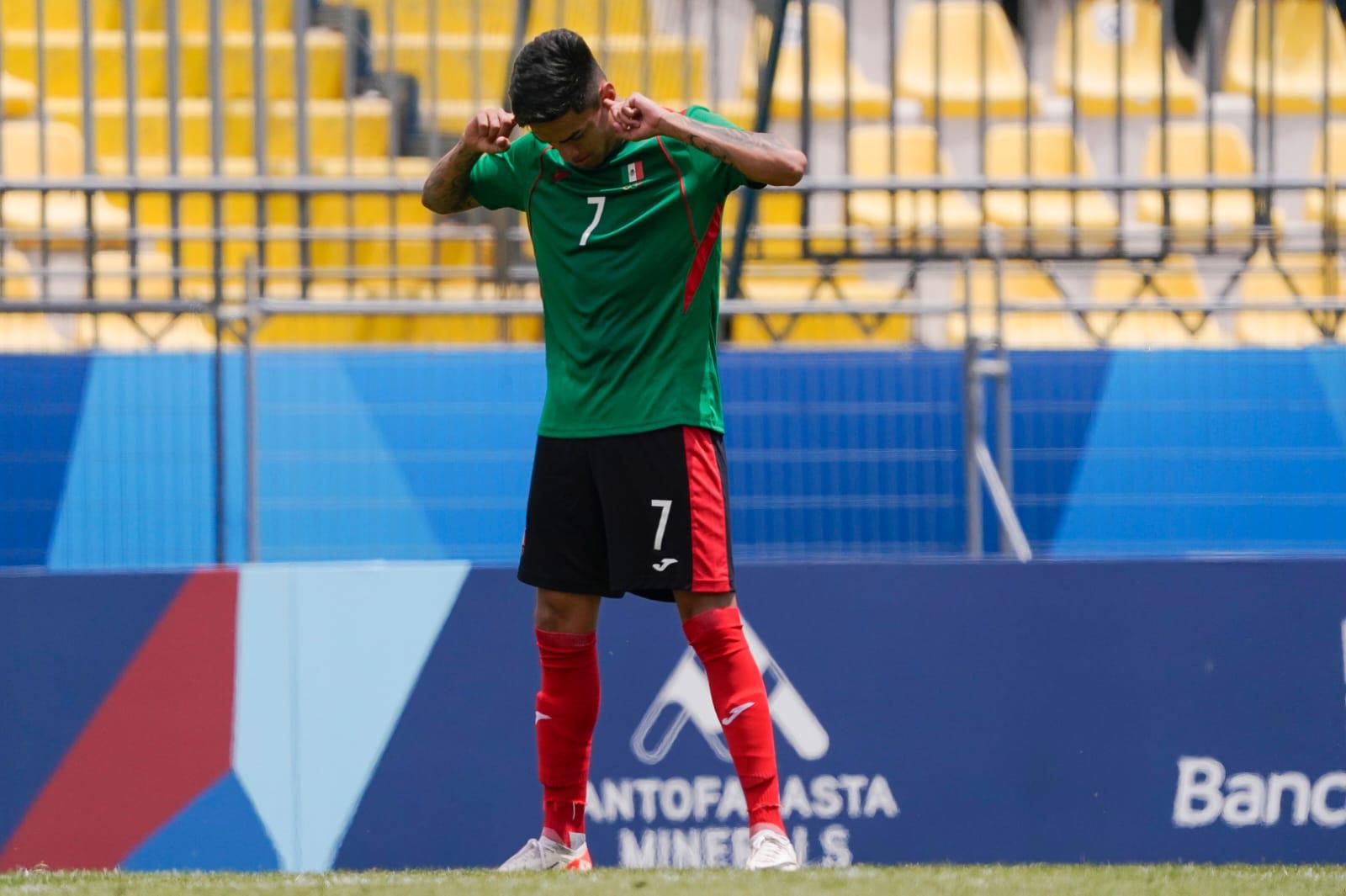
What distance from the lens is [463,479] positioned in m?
5.80

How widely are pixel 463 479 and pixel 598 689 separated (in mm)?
1971

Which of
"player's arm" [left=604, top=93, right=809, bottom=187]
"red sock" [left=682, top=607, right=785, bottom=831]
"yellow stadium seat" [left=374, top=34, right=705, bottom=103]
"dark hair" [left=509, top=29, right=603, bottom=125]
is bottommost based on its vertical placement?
"red sock" [left=682, top=607, right=785, bottom=831]

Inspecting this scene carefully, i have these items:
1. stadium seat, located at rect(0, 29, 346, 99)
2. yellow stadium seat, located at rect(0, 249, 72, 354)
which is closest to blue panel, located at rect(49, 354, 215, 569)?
yellow stadium seat, located at rect(0, 249, 72, 354)

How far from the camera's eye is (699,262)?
12.4 ft

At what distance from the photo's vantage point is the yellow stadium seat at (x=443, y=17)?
410 inches

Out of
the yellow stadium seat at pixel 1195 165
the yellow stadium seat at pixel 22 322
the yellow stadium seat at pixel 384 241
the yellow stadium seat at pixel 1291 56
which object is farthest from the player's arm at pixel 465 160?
the yellow stadium seat at pixel 1291 56

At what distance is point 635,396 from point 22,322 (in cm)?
503

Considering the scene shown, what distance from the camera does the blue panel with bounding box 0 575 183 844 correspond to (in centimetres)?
467

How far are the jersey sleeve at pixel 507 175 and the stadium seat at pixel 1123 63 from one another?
8.57m

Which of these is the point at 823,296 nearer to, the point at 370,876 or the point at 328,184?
the point at 328,184

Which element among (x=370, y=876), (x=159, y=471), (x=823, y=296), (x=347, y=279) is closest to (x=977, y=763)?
(x=370, y=876)

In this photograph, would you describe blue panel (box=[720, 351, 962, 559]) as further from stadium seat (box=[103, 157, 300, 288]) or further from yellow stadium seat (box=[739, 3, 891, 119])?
yellow stadium seat (box=[739, 3, 891, 119])

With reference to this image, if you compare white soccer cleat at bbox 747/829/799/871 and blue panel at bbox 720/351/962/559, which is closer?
white soccer cleat at bbox 747/829/799/871

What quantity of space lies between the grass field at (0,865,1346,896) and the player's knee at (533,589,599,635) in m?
0.53
